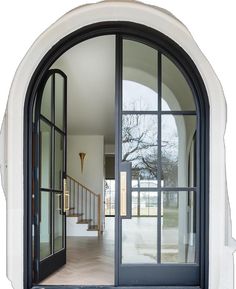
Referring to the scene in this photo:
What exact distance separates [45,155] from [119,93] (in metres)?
1.20

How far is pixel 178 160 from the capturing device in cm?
373

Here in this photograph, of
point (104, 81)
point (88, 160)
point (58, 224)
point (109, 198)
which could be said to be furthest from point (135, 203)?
point (109, 198)

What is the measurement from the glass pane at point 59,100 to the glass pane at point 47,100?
22 cm

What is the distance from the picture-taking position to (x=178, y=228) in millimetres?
3689

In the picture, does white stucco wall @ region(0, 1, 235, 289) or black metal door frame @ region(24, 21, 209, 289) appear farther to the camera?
black metal door frame @ region(24, 21, 209, 289)

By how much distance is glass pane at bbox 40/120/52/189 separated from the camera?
4059 millimetres

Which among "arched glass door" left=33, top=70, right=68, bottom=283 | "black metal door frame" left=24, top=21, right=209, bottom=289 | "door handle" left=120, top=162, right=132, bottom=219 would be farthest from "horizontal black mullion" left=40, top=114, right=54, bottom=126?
"door handle" left=120, top=162, right=132, bottom=219

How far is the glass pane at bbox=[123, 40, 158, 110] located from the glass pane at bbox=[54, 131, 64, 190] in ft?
4.18

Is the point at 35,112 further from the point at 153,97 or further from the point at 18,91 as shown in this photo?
the point at 153,97

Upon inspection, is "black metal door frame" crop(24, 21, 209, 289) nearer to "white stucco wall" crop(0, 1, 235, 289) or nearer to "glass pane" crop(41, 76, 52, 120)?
"white stucco wall" crop(0, 1, 235, 289)

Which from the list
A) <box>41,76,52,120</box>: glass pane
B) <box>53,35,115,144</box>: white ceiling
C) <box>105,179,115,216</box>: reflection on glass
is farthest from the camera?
<box>105,179,115,216</box>: reflection on glass

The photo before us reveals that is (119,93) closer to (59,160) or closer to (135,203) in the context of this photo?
(135,203)

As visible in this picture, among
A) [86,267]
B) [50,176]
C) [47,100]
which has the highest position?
[47,100]

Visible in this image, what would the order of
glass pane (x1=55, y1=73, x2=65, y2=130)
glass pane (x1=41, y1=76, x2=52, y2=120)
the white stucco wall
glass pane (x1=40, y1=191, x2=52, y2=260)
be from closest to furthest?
the white stucco wall
glass pane (x1=40, y1=191, x2=52, y2=260)
glass pane (x1=41, y1=76, x2=52, y2=120)
glass pane (x1=55, y1=73, x2=65, y2=130)
